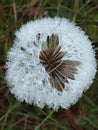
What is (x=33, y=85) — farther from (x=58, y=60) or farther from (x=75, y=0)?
(x=75, y=0)

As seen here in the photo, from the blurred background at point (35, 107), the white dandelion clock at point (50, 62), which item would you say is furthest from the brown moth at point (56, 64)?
the blurred background at point (35, 107)

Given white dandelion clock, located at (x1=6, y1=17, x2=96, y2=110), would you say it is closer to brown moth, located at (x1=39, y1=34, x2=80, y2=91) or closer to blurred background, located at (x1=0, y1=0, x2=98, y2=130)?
brown moth, located at (x1=39, y1=34, x2=80, y2=91)

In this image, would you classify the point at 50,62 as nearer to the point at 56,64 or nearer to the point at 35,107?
the point at 56,64

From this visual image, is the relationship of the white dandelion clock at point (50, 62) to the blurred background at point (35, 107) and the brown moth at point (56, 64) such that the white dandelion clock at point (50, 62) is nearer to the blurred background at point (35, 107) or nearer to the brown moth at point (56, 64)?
the brown moth at point (56, 64)

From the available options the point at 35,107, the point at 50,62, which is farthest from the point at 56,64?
the point at 35,107

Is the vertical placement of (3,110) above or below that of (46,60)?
below

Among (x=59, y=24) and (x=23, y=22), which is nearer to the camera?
(x=59, y=24)

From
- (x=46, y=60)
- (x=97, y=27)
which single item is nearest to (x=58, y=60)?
(x=46, y=60)

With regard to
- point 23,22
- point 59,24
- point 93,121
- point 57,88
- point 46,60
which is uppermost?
point 23,22
